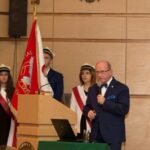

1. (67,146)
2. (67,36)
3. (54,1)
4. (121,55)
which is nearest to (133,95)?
(121,55)

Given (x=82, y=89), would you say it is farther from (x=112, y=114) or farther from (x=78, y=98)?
(x=112, y=114)

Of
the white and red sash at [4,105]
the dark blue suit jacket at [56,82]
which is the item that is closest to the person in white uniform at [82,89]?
the dark blue suit jacket at [56,82]

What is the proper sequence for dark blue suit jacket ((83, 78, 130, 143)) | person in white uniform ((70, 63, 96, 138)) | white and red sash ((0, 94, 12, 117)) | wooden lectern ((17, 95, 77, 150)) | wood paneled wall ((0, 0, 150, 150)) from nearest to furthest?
wooden lectern ((17, 95, 77, 150)) < dark blue suit jacket ((83, 78, 130, 143)) < white and red sash ((0, 94, 12, 117)) < person in white uniform ((70, 63, 96, 138)) < wood paneled wall ((0, 0, 150, 150))

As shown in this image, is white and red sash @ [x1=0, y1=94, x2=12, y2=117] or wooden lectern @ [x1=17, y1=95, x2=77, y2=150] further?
white and red sash @ [x1=0, y1=94, x2=12, y2=117]

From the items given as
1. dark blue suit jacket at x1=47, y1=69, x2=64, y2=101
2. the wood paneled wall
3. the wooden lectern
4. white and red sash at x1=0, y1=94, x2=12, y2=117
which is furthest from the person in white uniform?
the wooden lectern

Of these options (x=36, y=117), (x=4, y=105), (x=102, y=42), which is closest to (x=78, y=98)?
(x=4, y=105)

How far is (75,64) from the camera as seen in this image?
8.73 m

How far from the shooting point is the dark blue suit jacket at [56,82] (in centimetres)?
788

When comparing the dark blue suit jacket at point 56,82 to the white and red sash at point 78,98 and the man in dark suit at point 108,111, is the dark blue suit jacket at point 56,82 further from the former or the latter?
the man in dark suit at point 108,111

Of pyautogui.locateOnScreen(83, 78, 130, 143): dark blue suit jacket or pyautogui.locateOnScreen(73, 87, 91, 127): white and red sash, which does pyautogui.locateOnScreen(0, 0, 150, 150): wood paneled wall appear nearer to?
pyautogui.locateOnScreen(73, 87, 91, 127): white and red sash

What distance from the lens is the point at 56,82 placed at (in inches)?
313

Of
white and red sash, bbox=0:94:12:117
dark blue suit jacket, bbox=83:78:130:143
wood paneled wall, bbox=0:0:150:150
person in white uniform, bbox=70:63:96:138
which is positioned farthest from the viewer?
wood paneled wall, bbox=0:0:150:150

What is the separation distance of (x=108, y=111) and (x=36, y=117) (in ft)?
3.23

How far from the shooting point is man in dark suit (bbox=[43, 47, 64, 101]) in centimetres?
787
